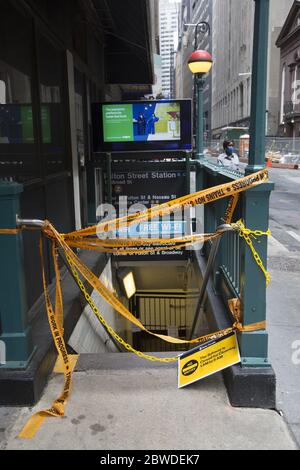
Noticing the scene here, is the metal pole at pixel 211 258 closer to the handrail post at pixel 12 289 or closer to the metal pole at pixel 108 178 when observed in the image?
the handrail post at pixel 12 289

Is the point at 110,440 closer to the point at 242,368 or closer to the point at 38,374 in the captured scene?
the point at 38,374

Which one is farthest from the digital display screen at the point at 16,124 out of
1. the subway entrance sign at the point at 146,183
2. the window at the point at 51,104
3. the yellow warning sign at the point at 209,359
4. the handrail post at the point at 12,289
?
the subway entrance sign at the point at 146,183

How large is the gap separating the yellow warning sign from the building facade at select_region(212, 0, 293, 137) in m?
45.5

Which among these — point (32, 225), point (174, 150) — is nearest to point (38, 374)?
point (32, 225)

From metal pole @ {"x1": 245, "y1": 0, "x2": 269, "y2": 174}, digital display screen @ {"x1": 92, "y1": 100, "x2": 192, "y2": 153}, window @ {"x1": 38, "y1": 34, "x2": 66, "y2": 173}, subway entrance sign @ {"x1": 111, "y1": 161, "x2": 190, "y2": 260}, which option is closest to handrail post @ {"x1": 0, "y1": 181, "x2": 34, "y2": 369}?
metal pole @ {"x1": 245, "y1": 0, "x2": 269, "y2": 174}

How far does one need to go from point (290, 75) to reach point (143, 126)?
57542 millimetres

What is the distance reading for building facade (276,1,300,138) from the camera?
2154 inches

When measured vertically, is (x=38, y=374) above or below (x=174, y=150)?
below

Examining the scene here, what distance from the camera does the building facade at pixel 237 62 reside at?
67438 millimetres

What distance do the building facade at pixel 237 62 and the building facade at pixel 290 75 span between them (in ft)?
12.2

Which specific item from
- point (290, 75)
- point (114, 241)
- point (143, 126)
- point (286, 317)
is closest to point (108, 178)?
point (143, 126)

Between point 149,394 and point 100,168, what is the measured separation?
17.2 ft

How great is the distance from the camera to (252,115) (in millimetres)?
3172

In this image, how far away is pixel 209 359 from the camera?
3387 mm
